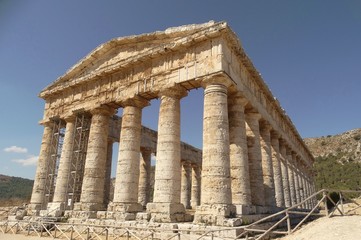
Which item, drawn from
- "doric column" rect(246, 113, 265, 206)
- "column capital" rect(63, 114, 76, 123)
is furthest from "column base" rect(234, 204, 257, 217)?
"column capital" rect(63, 114, 76, 123)

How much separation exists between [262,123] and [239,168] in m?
6.90

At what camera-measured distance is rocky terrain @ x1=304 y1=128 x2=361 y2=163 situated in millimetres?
78812

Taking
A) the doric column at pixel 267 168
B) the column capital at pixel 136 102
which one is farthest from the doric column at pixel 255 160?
the column capital at pixel 136 102

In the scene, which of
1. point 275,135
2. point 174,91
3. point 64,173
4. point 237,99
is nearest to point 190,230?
point 174,91

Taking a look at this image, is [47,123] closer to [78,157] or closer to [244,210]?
[78,157]

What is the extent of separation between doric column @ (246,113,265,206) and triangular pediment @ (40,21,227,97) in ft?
23.0

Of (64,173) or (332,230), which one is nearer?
(332,230)

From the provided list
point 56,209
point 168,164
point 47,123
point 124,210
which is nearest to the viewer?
point 168,164

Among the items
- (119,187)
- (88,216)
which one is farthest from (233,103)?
(88,216)

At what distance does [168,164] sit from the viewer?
576 inches

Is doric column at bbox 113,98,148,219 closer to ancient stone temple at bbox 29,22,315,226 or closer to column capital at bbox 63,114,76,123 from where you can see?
ancient stone temple at bbox 29,22,315,226

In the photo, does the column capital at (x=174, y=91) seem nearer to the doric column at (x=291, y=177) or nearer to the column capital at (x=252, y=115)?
the column capital at (x=252, y=115)

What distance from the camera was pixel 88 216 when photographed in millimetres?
16531

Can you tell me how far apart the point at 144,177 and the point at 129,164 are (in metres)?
11.1
